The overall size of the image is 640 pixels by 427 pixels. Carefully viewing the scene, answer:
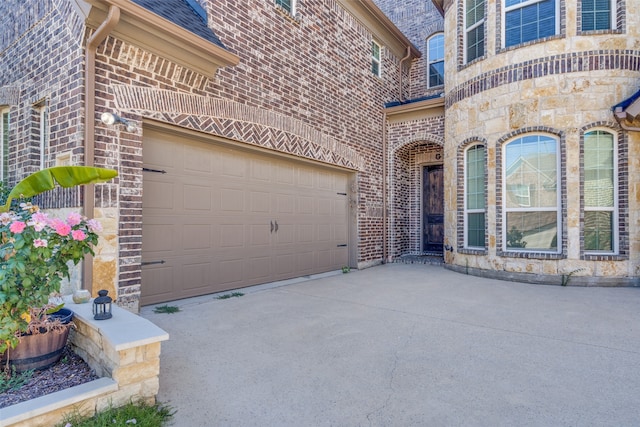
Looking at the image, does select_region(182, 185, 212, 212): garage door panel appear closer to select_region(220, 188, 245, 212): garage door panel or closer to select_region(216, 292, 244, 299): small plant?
select_region(220, 188, 245, 212): garage door panel

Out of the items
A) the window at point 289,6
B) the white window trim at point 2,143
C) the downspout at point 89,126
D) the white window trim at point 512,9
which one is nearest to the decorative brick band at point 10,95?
the white window trim at point 2,143

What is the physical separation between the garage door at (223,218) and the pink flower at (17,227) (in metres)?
2.58

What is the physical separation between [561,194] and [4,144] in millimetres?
9615

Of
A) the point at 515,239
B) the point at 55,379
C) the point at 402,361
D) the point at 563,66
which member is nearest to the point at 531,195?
the point at 515,239

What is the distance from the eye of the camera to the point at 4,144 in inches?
219

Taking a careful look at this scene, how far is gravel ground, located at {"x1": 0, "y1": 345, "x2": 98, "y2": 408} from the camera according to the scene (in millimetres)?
2203

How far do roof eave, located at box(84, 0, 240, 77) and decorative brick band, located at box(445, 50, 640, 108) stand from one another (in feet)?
18.0

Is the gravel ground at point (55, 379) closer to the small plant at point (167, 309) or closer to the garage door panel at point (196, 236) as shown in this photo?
the small plant at point (167, 309)

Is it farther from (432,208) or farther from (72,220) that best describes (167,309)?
(432,208)

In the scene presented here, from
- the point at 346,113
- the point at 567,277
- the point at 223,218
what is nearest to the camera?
the point at 223,218

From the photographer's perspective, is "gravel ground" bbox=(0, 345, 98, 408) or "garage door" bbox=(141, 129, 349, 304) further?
"garage door" bbox=(141, 129, 349, 304)

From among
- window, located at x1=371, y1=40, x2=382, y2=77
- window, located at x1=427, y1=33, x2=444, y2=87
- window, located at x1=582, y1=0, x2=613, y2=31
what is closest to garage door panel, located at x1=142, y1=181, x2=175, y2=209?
window, located at x1=371, y1=40, x2=382, y2=77

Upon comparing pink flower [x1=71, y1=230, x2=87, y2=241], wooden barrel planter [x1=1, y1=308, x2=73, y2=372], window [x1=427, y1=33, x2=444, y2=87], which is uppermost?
window [x1=427, y1=33, x2=444, y2=87]

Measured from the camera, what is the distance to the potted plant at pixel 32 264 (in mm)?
2287
